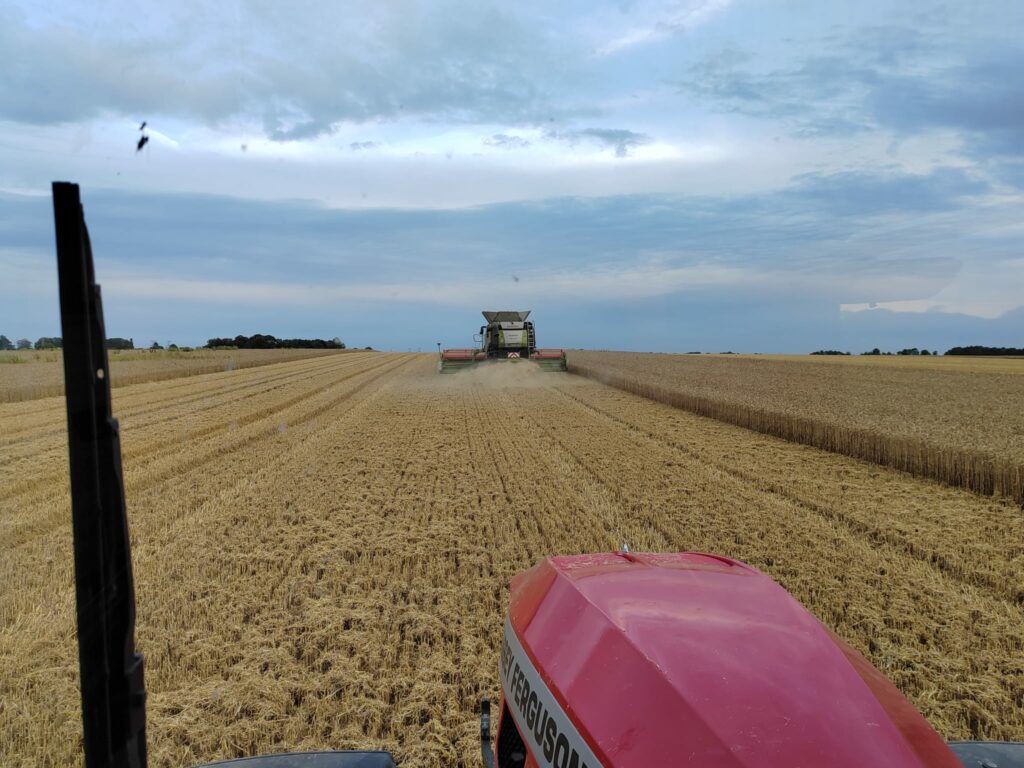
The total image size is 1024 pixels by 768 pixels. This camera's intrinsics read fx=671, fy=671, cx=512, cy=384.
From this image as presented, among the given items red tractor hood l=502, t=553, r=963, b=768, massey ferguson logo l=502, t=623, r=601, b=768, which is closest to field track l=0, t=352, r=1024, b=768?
massey ferguson logo l=502, t=623, r=601, b=768

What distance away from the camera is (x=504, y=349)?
A: 95.7 feet

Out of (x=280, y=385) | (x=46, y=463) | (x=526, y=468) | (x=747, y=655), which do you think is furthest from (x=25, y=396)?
(x=747, y=655)

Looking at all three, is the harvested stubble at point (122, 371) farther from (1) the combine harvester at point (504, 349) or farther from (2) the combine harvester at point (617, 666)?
(1) the combine harvester at point (504, 349)

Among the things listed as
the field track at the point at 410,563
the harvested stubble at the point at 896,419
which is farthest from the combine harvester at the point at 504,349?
the field track at the point at 410,563

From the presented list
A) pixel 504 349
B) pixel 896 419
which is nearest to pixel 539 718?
pixel 896 419

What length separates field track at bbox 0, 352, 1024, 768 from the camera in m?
3.86

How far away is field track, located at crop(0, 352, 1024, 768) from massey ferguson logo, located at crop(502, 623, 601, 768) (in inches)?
64.5

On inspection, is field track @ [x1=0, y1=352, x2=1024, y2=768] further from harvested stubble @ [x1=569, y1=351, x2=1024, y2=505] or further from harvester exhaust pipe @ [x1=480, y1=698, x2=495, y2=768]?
harvester exhaust pipe @ [x1=480, y1=698, x2=495, y2=768]

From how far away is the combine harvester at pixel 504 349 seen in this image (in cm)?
2900

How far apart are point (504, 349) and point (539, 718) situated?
1080 inches

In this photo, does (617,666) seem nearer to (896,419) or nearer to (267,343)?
(896,419)

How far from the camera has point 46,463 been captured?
1024 cm

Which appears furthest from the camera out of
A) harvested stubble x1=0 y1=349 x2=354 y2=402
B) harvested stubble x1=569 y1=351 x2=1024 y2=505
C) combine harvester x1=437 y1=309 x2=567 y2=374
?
combine harvester x1=437 y1=309 x2=567 y2=374

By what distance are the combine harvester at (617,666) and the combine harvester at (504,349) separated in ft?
86.4
